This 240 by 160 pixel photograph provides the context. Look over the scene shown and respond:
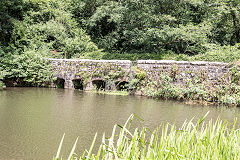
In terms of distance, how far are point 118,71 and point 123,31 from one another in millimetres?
6142

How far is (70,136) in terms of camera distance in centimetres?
423

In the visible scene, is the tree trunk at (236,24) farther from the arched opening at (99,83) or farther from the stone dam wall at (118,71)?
the arched opening at (99,83)

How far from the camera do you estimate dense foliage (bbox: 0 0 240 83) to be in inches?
504

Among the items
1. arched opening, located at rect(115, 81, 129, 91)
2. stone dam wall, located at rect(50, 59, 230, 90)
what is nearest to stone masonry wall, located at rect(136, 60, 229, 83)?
stone dam wall, located at rect(50, 59, 230, 90)

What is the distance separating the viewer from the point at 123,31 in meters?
15.4

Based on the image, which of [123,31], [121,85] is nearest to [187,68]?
[121,85]

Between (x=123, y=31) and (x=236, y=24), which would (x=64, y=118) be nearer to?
(x=123, y=31)

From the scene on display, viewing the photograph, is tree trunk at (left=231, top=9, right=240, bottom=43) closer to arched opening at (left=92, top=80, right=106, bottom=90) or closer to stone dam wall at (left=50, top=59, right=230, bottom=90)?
stone dam wall at (left=50, top=59, right=230, bottom=90)

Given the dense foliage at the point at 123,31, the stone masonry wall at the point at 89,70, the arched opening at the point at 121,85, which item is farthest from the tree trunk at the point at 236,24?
the stone masonry wall at the point at 89,70

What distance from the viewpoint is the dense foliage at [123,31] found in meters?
12.8

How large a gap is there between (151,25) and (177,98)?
6291mm

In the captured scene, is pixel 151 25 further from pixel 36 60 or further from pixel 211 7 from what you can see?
pixel 36 60

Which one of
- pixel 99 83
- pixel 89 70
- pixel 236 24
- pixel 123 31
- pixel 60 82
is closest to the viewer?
pixel 89 70

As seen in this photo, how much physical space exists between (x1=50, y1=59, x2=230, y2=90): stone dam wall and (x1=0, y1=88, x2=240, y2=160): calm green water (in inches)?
59.6
